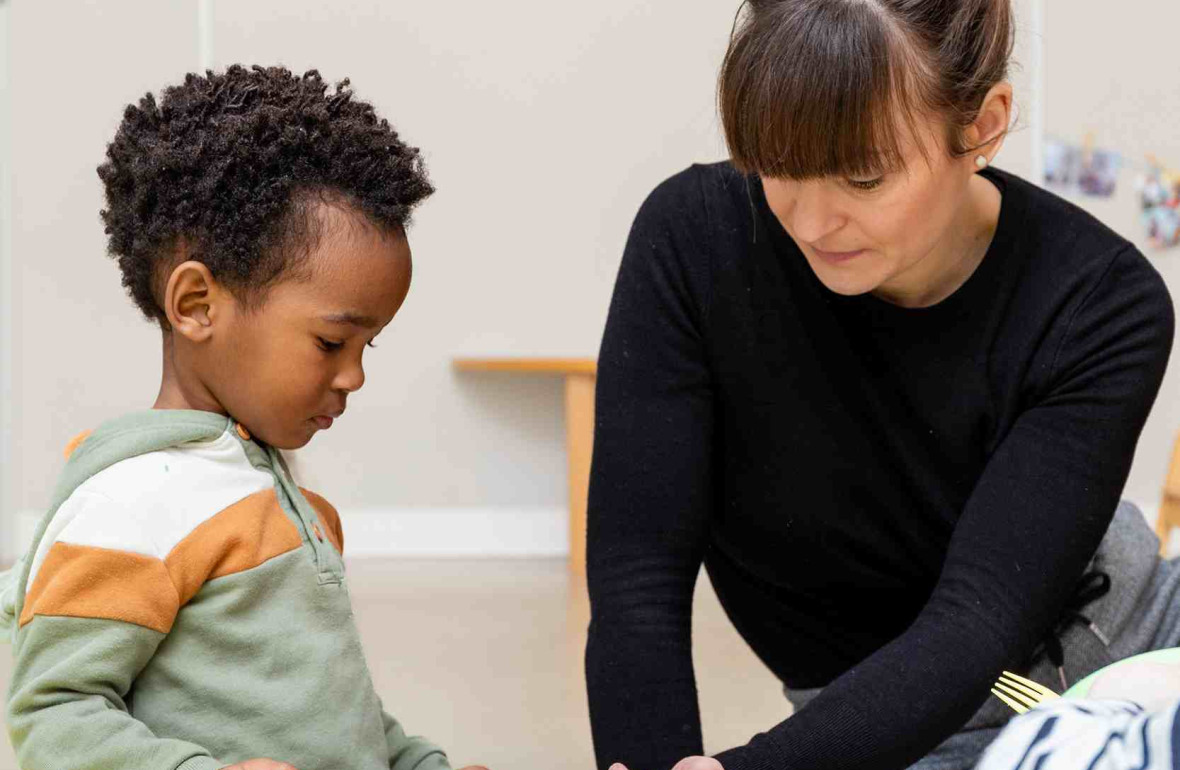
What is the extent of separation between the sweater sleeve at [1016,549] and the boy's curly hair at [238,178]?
497mm

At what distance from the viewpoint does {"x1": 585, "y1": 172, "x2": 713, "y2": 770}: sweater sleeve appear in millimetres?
1064

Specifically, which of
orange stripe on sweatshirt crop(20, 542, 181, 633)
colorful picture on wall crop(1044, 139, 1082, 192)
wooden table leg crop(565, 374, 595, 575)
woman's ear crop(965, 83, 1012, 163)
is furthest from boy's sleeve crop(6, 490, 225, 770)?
colorful picture on wall crop(1044, 139, 1082, 192)

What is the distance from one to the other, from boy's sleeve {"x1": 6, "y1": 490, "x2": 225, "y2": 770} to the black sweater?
0.40 meters

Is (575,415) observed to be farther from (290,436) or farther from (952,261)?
(290,436)

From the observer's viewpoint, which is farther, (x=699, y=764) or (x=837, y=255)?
(x=837, y=255)

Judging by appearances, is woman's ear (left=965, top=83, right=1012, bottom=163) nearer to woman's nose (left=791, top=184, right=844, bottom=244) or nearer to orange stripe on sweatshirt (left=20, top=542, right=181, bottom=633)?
woman's nose (left=791, top=184, right=844, bottom=244)

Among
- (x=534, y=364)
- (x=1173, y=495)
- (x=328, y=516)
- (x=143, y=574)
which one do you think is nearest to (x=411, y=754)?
(x=328, y=516)

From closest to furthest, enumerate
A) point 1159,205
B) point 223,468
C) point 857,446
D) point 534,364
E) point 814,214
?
point 223,468 < point 814,214 < point 857,446 < point 534,364 < point 1159,205

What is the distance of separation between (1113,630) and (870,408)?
355 millimetres

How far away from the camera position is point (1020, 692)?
3.45 ft

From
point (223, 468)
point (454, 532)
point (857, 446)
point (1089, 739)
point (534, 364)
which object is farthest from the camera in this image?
point (454, 532)

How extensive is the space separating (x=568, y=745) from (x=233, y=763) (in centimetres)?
117

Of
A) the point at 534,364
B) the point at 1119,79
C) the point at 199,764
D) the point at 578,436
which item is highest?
the point at 1119,79

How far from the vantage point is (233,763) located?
875 mm
